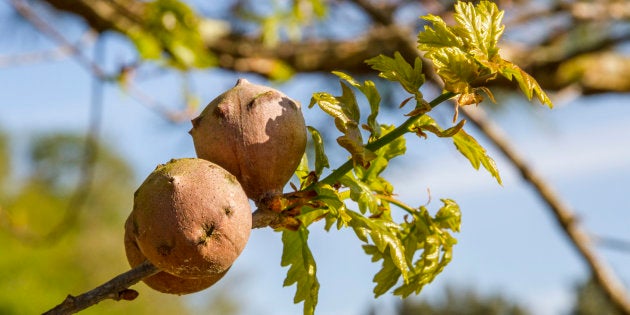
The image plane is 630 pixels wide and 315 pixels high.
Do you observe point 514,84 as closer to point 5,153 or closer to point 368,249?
point 368,249

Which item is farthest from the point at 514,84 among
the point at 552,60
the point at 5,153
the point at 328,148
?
the point at 5,153

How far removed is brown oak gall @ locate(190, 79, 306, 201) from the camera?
579 millimetres

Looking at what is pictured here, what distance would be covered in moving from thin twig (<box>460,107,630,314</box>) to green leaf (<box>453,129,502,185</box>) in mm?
1587

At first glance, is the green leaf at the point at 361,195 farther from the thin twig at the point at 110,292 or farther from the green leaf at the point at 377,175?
the thin twig at the point at 110,292

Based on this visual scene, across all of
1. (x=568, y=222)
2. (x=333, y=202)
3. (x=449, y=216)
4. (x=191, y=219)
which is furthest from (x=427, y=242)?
(x=568, y=222)

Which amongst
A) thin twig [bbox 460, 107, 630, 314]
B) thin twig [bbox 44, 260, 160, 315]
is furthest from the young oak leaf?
thin twig [bbox 460, 107, 630, 314]

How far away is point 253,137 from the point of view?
580 millimetres

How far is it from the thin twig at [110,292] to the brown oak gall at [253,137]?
9 cm

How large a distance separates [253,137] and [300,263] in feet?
0.41

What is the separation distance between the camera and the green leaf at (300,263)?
0.63 metres

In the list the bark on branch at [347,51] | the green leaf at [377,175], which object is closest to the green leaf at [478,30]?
the green leaf at [377,175]

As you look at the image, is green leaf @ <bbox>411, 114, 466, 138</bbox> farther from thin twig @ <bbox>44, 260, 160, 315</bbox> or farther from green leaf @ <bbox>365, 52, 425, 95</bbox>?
thin twig @ <bbox>44, 260, 160, 315</bbox>

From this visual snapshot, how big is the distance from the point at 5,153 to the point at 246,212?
19.9 meters

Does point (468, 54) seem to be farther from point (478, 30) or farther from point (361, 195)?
point (361, 195)
